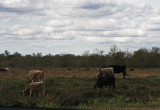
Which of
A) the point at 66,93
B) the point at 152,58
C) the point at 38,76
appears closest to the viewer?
the point at 66,93

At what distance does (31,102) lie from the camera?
49.2 ft

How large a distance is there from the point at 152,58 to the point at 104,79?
236 feet

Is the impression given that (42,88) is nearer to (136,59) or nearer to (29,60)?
(136,59)

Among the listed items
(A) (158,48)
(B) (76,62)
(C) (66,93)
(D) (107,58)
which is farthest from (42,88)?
(A) (158,48)

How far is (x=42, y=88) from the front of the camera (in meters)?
19.1

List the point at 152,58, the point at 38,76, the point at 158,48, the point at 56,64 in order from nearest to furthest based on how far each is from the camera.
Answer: the point at 38,76 < the point at 152,58 < the point at 56,64 < the point at 158,48

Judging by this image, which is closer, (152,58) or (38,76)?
(38,76)

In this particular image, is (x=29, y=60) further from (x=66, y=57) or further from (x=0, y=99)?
(x=0, y=99)

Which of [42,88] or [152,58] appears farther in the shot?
[152,58]

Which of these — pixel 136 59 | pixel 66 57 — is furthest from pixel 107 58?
pixel 66 57

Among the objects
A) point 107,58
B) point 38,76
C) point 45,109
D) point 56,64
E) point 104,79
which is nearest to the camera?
point 45,109

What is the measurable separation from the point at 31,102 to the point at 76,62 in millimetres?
87011

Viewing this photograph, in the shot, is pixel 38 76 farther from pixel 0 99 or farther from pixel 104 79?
pixel 0 99

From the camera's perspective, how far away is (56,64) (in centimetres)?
9694
